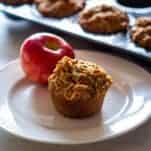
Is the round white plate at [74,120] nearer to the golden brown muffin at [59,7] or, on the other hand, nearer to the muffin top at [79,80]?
the muffin top at [79,80]

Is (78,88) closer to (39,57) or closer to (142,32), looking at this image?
(39,57)

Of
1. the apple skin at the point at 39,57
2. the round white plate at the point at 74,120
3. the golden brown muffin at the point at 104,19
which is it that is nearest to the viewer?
the round white plate at the point at 74,120

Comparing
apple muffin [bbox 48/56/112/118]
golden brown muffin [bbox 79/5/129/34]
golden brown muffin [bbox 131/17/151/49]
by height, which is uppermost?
apple muffin [bbox 48/56/112/118]

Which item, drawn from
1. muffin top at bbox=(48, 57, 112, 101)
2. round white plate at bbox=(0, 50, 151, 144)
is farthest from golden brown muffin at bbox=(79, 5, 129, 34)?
muffin top at bbox=(48, 57, 112, 101)

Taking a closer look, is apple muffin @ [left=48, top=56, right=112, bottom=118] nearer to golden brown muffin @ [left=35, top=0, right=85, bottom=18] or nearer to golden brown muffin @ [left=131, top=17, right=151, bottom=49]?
golden brown muffin @ [left=131, top=17, right=151, bottom=49]

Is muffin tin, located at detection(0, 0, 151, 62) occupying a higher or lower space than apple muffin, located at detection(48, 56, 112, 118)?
lower

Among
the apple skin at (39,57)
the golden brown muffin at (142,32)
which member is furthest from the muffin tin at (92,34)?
the apple skin at (39,57)
